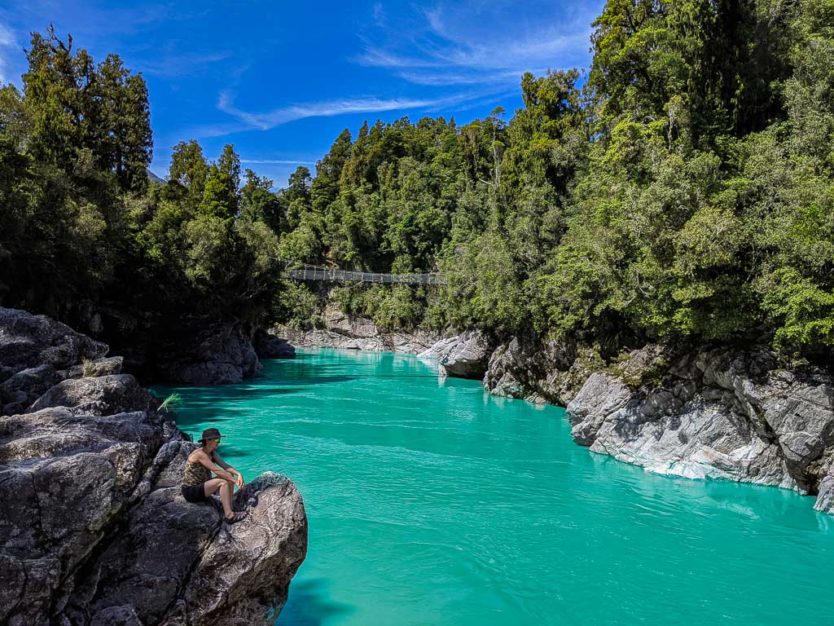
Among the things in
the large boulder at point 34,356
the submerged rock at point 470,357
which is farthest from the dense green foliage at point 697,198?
the large boulder at point 34,356

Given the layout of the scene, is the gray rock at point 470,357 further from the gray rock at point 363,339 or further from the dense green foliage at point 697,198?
the gray rock at point 363,339

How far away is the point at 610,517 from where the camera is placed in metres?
11.0

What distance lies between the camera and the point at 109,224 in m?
21.2

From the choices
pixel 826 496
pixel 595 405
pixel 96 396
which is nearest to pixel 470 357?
pixel 595 405

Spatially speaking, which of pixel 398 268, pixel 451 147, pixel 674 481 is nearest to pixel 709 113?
pixel 674 481

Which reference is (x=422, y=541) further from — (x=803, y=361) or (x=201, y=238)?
(x=201, y=238)

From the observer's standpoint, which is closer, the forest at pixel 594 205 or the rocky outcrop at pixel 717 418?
the rocky outcrop at pixel 717 418

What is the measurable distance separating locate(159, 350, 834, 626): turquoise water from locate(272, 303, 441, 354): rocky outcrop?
37314mm

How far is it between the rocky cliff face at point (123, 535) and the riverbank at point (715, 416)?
11156mm

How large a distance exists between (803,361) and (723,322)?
1.80 meters

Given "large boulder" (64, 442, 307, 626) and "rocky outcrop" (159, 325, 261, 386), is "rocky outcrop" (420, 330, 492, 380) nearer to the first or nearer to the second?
"rocky outcrop" (159, 325, 261, 386)

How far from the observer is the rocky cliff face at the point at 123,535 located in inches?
185

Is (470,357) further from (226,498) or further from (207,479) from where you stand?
(226,498)

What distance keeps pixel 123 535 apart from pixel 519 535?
684 centimetres
